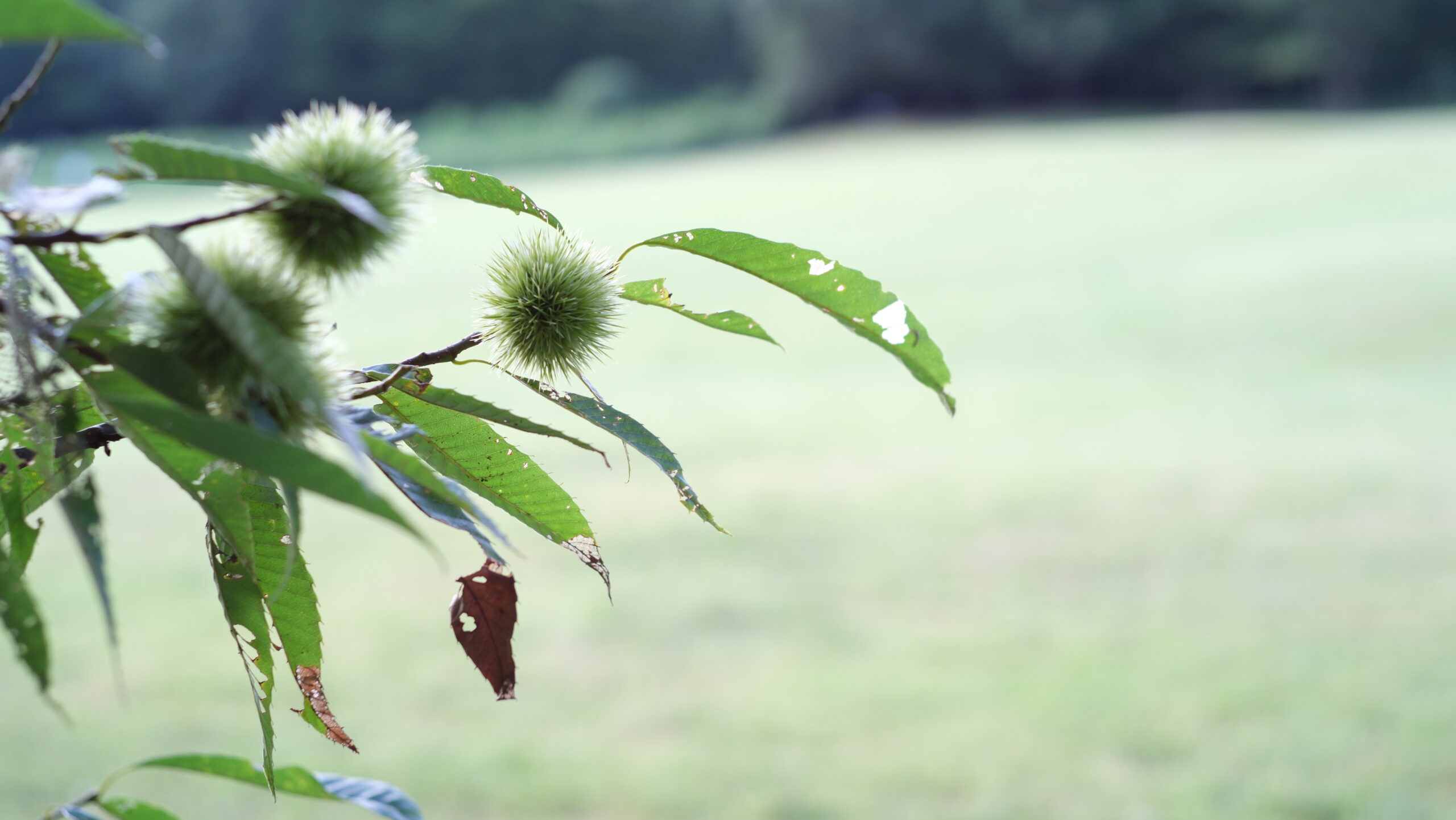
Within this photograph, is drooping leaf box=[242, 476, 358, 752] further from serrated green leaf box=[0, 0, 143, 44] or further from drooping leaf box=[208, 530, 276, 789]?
serrated green leaf box=[0, 0, 143, 44]

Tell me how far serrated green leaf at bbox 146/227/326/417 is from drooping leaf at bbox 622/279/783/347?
192 mm

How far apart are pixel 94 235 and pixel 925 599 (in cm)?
299

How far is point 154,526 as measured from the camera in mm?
3965

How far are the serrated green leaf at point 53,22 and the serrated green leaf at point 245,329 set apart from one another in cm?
3

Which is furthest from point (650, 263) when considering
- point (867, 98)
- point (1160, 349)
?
point (867, 98)

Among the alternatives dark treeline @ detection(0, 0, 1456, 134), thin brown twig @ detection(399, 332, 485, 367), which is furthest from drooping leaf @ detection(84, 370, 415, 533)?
dark treeline @ detection(0, 0, 1456, 134)

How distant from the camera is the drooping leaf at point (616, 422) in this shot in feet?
1.29

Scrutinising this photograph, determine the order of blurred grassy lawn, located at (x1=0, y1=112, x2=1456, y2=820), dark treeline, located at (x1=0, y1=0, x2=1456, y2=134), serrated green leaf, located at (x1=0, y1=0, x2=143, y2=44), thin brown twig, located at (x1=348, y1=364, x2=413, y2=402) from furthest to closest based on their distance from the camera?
dark treeline, located at (x1=0, y1=0, x2=1456, y2=134), blurred grassy lawn, located at (x1=0, y1=112, x2=1456, y2=820), thin brown twig, located at (x1=348, y1=364, x2=413, y2=402), serrated green leaf, located at (x1=0, y1=0, x2=143, y2=44)

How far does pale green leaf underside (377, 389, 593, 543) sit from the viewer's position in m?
0.40

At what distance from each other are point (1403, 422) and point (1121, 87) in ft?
52.2

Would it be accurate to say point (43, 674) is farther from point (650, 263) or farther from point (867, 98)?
point (867, 98)

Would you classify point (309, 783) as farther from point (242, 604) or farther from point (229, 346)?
point (229, 346)

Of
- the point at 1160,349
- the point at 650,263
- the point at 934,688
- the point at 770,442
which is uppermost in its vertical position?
the point at 650,263

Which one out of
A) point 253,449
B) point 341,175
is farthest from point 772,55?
point 253,449
